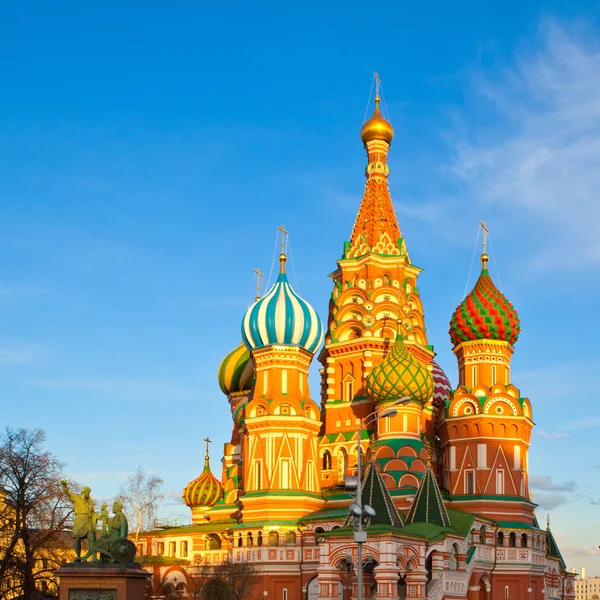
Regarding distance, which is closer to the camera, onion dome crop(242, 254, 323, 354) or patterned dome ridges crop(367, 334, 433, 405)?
patterned dome ridges crop(367, 334, 433, 405)

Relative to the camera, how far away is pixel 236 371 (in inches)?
2248

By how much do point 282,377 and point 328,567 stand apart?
1299cm

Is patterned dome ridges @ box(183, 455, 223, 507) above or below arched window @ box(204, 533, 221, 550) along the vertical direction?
above

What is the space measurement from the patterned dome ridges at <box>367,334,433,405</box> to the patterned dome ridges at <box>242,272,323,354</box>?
3730mm

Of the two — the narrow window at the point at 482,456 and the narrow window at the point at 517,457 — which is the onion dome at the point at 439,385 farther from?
the narrow window at the point at 517,457

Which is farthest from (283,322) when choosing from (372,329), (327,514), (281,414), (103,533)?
(103,533)

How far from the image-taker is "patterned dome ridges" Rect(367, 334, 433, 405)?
44.9m

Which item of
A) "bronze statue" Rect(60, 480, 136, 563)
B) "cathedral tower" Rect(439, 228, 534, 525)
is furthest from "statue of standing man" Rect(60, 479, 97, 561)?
"cathedral tower" Rect(439, 228, 534, 525)

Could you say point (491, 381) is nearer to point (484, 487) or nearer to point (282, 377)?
point (484, 487)

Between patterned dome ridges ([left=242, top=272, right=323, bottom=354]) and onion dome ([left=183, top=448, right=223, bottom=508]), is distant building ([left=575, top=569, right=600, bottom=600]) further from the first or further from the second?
patterned dome ridges ([left=242, top=272, right=323, bottom=354])

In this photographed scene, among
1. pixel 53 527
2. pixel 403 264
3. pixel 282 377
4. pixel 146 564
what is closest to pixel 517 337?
pixel 403 264

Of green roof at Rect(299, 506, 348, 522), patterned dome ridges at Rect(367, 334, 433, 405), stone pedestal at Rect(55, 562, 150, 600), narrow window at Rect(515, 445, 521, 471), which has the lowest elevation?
stone pedestal at Rect(55, 562, 150, 600)

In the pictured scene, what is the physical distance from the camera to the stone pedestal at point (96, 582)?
25719 millimetres

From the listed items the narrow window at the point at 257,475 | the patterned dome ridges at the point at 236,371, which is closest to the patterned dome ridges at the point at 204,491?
the patterned dome ridges at the point at 236,371
